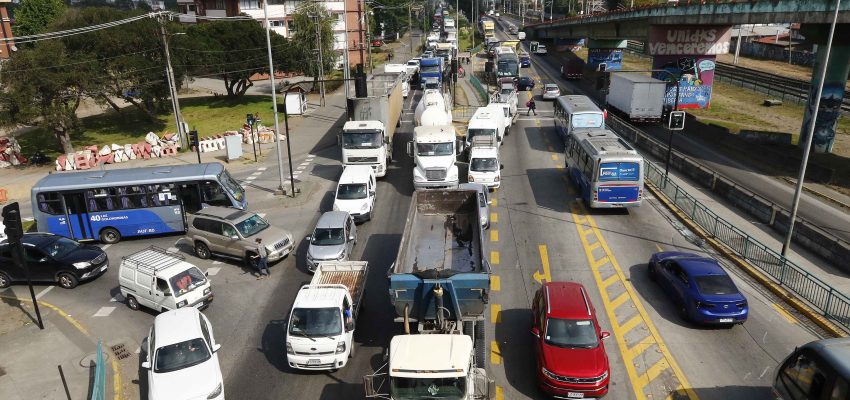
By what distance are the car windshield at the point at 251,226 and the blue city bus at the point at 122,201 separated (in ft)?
10.5

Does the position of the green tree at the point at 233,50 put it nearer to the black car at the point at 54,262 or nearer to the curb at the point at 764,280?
the black car at the point at 54,262

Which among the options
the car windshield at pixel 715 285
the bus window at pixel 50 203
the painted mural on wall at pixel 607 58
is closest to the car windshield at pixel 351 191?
the bus window at pixel 50 203

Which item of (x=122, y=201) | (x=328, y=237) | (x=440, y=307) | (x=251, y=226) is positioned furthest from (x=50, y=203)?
(x=440, y=307)

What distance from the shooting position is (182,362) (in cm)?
1413

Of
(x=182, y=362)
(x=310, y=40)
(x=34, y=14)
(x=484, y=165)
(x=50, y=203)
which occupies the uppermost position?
(x=34, y=14)

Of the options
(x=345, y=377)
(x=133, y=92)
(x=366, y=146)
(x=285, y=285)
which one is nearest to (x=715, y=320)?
(x=345, y=377)

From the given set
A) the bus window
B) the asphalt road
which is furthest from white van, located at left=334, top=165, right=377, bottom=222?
the bus window

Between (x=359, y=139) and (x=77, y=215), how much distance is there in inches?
558

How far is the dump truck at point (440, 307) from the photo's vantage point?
11.7 meters

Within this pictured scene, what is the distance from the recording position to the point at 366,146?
103 ft

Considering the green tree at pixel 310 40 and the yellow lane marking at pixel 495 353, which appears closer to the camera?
the yellow lane marking at pixel 495 353

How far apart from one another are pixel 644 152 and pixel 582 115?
648cm

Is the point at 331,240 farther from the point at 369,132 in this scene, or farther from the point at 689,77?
the point at 689,77

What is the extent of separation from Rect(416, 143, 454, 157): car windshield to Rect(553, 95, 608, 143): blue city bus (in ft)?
26.8
